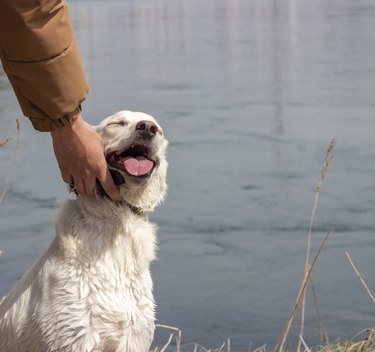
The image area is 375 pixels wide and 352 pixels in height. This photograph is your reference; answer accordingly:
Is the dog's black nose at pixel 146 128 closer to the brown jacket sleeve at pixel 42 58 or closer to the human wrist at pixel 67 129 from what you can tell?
the human wrist at pixel 67 129

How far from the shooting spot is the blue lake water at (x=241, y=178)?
20.5 feet

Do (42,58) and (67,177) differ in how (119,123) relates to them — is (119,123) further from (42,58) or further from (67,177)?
(42,58)

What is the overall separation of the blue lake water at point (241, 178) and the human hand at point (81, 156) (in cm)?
282

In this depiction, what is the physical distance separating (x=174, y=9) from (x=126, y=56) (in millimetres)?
9322

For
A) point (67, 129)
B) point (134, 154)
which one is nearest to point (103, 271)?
point (134, 154)

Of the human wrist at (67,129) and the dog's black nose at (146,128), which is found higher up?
the human wrist at (67,129)

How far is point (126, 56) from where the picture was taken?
15.7 meters

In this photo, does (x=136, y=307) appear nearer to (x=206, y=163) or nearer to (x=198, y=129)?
(x=206, y=163)

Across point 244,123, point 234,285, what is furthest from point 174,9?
point 234,285

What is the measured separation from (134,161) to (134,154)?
0.14ft

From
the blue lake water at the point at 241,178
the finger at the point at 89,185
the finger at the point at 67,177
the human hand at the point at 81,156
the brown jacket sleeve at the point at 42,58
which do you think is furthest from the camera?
the blue lake water at the point at 241,178

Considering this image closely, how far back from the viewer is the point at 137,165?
3137 mm

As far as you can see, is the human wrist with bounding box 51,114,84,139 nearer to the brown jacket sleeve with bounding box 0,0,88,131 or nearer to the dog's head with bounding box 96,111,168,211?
the brown jacket sleeve with bounding box 0,0,88,131

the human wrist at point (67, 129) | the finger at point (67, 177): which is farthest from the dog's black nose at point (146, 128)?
the human wrist at point (67, 129)
